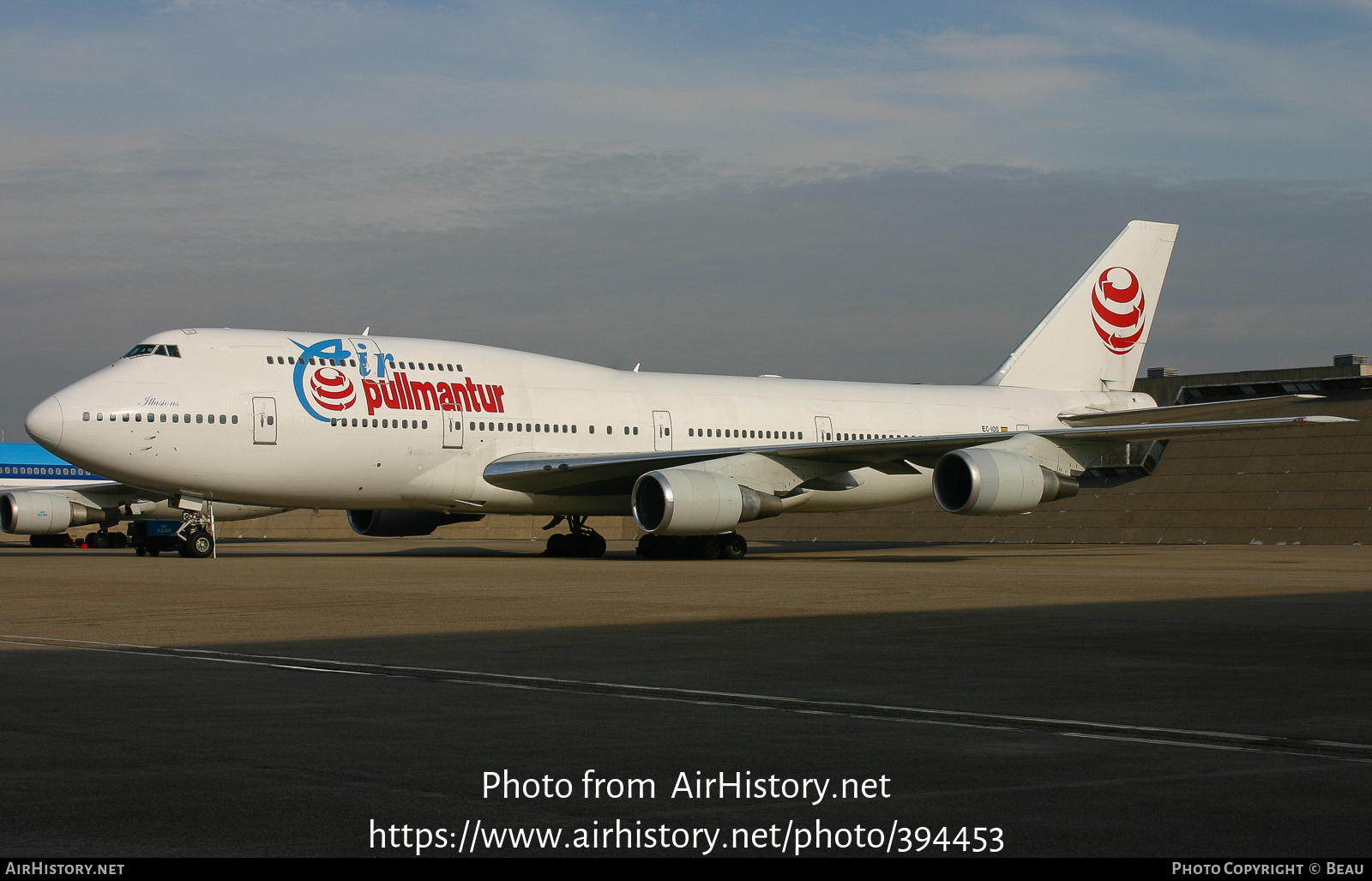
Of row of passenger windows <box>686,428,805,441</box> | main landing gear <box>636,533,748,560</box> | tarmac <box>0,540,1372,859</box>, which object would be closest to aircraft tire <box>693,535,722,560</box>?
main landing gear <box>636,533,748,560</box>

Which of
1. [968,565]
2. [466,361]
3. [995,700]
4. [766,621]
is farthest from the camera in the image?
[466,361]

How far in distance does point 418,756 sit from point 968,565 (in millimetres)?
17067

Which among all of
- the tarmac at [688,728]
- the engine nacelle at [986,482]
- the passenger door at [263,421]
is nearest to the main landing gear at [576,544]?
the passenger door at [263,421]

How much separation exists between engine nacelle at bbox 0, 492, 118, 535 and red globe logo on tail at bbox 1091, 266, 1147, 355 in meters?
24.9

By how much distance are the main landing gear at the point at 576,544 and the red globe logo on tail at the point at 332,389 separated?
5743 mm

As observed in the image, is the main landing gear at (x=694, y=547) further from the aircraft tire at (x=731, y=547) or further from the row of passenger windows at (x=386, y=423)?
the row of passenger windows at (x=386, y=423)

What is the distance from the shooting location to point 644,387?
90.5 feet

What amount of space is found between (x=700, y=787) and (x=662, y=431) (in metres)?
22.6

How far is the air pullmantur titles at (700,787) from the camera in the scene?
4.53 metres

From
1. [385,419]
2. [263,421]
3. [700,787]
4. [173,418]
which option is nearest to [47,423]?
[173,418]

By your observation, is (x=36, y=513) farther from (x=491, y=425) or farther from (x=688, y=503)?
(x=688, y=503)

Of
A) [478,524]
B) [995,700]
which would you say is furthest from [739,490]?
[478,524]

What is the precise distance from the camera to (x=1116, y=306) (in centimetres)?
3253
